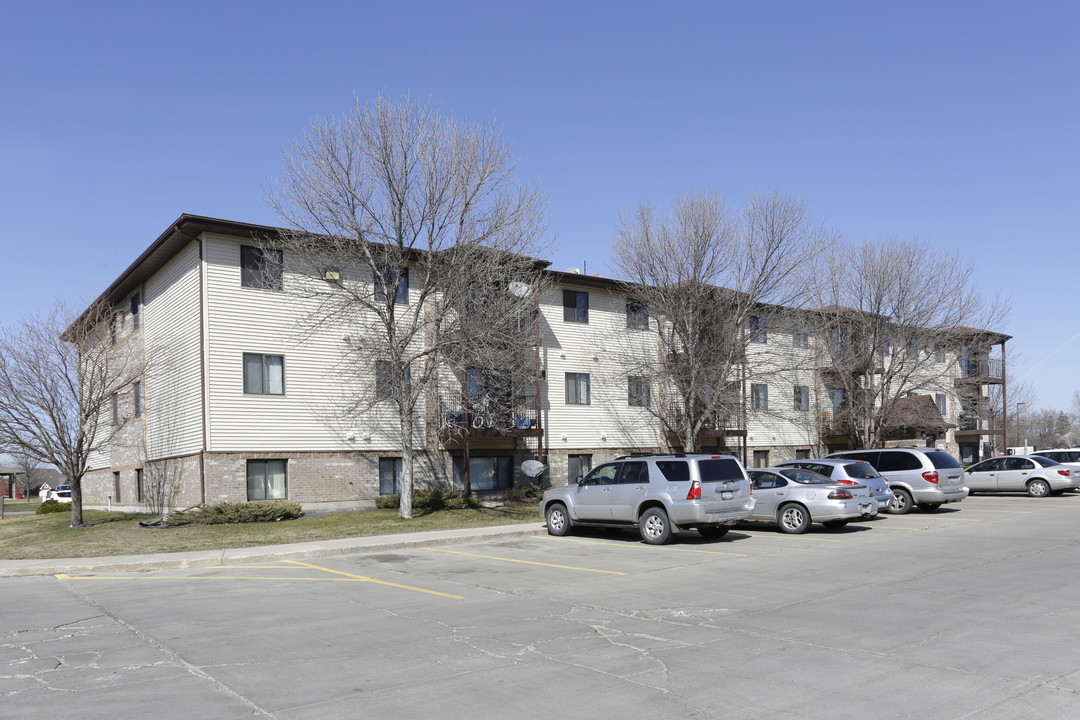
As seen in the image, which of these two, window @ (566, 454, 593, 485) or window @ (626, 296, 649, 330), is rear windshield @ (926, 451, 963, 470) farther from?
window @ (566, 454, 593, 485)

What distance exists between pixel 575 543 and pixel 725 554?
3688 millimetres

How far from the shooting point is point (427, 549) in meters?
18.3

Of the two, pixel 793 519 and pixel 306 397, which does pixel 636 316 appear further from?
pixel 793 519

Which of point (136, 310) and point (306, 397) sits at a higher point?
point (136, 310)

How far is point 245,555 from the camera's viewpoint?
56.1 feet

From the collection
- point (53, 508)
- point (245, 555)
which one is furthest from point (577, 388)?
point (53, 508)

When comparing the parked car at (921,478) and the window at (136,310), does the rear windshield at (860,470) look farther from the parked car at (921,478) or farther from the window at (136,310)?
the window at (136,310)

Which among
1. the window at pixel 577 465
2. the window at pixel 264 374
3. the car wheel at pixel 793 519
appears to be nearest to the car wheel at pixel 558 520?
the car wheel at pixel 793 519

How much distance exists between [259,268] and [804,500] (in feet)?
57.8

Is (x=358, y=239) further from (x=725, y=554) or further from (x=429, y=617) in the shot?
(x=429, y=617)

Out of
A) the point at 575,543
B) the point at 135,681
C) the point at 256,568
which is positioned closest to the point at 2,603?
the point at 256,568

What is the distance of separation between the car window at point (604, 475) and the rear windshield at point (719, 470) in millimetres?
2089

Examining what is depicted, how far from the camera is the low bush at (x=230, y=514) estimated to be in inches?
933

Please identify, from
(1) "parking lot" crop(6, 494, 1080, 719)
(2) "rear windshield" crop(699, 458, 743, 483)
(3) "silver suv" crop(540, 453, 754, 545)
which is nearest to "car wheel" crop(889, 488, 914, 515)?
(1) "parking lot" crop(6, 494, 1080, 719)
